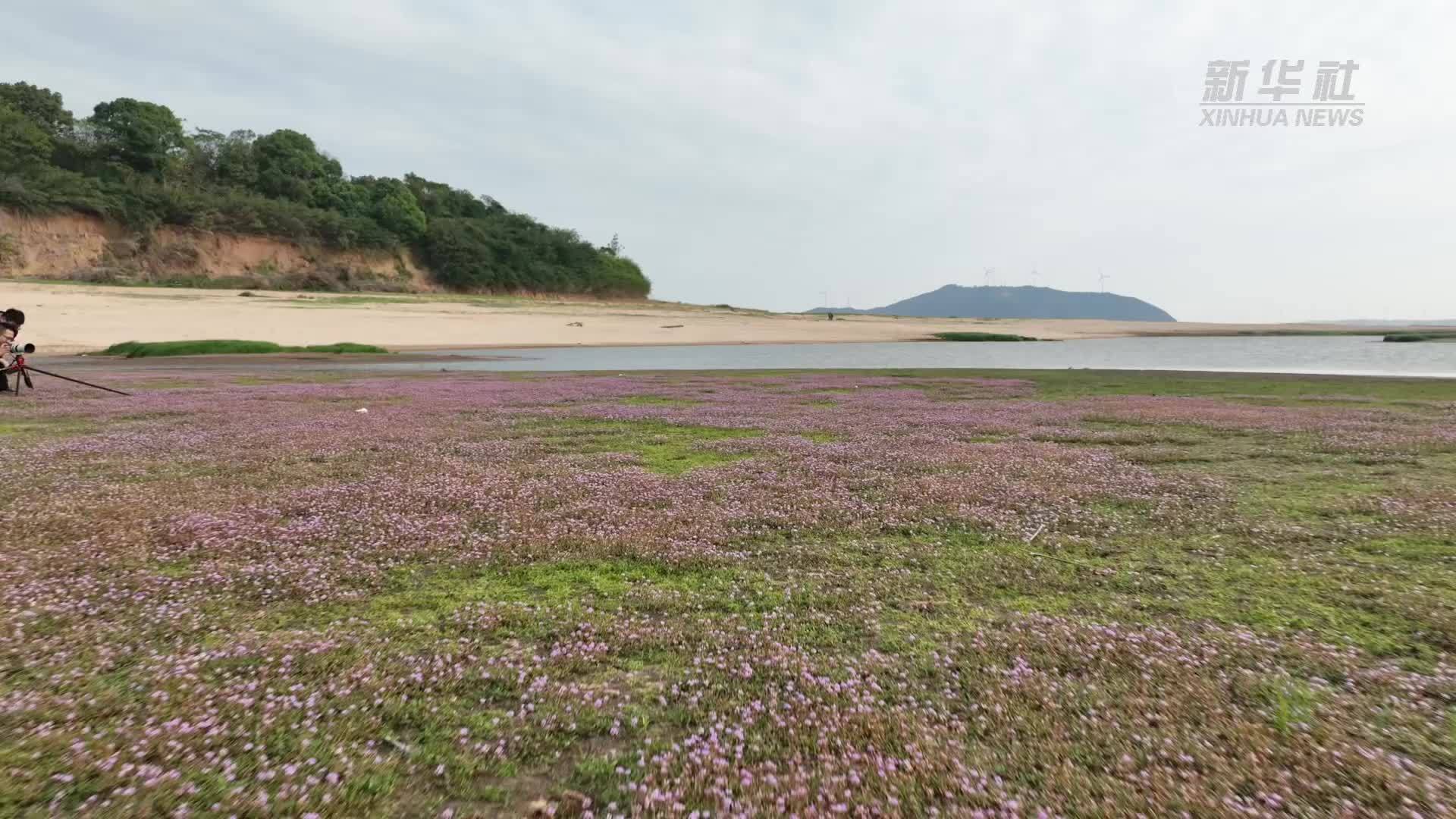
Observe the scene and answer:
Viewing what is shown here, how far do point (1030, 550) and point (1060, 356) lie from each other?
190ft

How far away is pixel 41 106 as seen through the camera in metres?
96.1

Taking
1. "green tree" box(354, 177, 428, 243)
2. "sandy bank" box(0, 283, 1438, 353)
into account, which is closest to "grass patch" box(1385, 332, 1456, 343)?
"sandy bank" box(0, 283, 1438, 353)

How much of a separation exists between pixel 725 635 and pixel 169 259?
119m

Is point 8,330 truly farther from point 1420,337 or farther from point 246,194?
point 1420,337

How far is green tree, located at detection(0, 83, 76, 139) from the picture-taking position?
313 ft

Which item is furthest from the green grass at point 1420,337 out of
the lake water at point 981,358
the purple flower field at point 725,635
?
the purple flower field at point 725,635

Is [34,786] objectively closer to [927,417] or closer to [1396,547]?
[1396,547]

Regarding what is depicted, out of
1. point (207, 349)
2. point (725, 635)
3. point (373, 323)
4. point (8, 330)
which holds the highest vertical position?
point (373, 323)

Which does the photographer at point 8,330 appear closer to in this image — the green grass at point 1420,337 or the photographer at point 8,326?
the photographer at point 8,326

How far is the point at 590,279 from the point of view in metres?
155

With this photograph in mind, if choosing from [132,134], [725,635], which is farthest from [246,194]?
[725,635]

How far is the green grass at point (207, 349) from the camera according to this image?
48.8 meters

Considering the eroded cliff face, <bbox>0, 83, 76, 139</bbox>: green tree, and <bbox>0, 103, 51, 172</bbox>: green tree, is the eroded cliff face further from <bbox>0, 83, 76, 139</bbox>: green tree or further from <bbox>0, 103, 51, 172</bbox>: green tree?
<bbox>0, 83, 76, 139</bbox>: green tree

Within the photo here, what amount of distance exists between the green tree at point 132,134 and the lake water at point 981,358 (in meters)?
84.1
